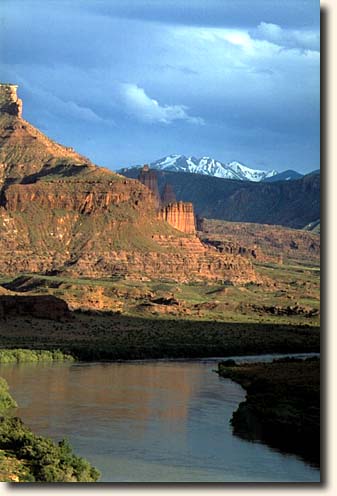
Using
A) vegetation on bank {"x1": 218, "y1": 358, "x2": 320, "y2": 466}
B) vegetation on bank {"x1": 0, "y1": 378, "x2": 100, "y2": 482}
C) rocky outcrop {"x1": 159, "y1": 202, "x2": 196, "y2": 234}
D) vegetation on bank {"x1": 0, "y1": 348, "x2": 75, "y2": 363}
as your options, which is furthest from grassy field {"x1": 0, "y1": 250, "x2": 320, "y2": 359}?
vegetation on bank {"x1": 0, "y1": 378, "x2": 100, "y2": 482}

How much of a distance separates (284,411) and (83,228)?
6998cm

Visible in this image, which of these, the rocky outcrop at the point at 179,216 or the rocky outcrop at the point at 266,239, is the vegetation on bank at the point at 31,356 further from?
the rocky outcrop at the point at 266,239

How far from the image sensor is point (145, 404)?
105 ft

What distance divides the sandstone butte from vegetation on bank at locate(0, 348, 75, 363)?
136ft

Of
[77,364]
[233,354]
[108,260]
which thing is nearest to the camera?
[77,364]

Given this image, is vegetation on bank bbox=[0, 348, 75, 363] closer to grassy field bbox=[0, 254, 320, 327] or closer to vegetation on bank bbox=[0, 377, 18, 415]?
vegetation on bank bbox=[0, 377, 18, 415]

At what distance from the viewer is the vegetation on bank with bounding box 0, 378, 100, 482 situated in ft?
64.7

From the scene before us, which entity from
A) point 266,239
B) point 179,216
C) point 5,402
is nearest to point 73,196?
point 179,216

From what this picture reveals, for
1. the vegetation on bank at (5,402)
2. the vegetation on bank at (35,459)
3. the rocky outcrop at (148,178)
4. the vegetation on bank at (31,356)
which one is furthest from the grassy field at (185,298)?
the vegetation on bank at (35,459)

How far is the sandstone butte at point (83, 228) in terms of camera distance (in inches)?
3691

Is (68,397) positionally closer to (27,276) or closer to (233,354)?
(233,354)

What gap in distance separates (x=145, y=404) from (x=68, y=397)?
261 cm

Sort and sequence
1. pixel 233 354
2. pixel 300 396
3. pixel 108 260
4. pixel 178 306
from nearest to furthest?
pixel 300 396 < pixel 233 354 < pixel 178 306 < pixel 108 260

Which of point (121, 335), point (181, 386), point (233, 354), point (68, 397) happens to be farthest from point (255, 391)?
point (121, 335)
